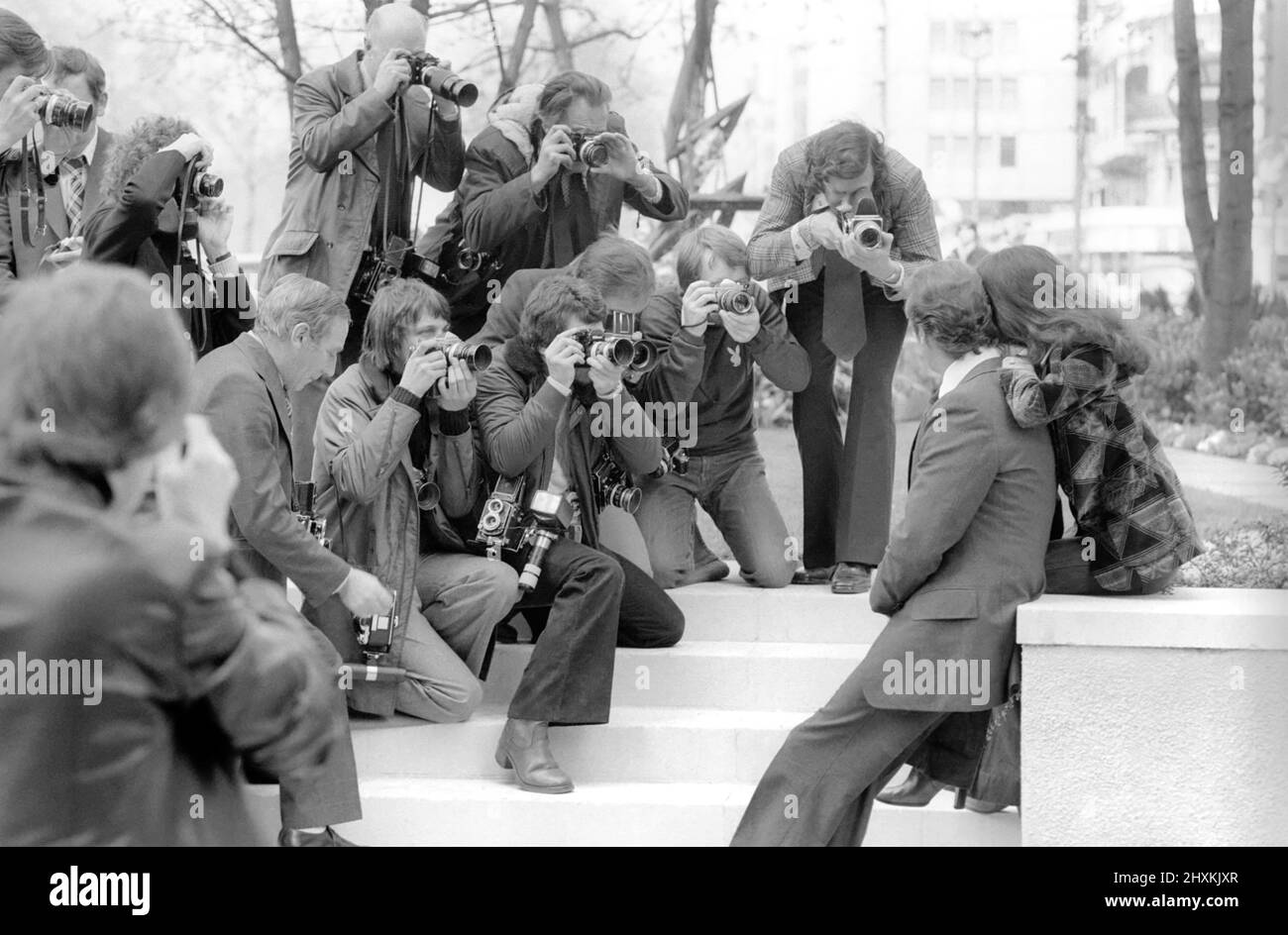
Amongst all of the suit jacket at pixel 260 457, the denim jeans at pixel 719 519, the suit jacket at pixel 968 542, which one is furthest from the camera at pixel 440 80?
the suit jacket at pixel 968 542

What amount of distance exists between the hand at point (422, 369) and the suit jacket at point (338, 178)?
1006 millimetres

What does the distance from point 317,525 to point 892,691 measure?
5.39ft

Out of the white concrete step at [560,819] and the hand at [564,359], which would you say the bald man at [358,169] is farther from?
the white concrete step at [560,819]

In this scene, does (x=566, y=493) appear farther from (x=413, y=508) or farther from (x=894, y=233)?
(x=894, y=233)

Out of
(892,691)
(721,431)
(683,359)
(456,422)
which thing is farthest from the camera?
(721,431)

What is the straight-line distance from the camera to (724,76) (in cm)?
782

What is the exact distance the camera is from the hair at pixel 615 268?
4.91 metres

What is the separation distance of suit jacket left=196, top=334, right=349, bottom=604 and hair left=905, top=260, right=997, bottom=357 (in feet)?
5.27

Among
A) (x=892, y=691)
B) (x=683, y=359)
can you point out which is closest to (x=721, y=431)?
(x=683, y=359)

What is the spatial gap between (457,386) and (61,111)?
4.69 ft

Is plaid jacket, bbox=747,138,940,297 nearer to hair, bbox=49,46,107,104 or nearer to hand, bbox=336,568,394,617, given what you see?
hand, bbox=336,568,394,617

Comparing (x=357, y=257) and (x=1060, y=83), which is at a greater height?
(x=1060, y=83)

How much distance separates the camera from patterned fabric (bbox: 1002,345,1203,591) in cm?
393
